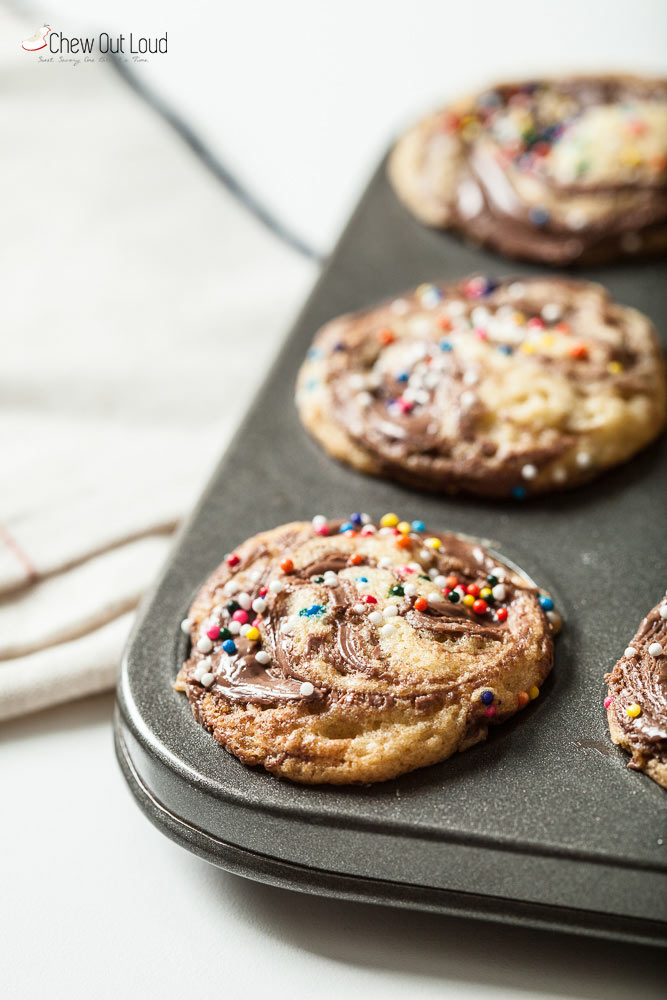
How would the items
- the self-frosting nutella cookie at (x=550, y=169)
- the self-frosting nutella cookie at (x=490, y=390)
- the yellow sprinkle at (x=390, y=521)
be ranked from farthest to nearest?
the self-frosting nutella cookie at (x=550, y=169) → the self-frosting nutella cookie at (x=490, y=390) → the yellow sprinkle at (x=390, y=521)

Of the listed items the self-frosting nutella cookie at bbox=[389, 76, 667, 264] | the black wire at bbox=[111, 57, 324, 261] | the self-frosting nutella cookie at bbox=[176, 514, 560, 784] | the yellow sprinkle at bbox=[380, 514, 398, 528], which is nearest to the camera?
the self-frosting nutella cookie at bbox=[176, 514, 560, 784]

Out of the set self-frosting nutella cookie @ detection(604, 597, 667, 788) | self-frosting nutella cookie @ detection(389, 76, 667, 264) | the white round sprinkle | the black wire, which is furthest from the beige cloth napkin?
self-frosting nutella cookie @ detection(604, 597, 667, 788)

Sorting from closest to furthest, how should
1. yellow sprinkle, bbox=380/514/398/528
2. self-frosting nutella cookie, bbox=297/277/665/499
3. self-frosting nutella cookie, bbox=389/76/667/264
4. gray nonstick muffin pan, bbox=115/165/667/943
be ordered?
gray nonstick muffin pan, bbox=115/165/667/943
yellow sprinkle, bbox=380/514/398/528
self-frosting nutella cookie, bbox=297/277/665/499
self-frosting nutella cookie, bbox=389/76/667/264

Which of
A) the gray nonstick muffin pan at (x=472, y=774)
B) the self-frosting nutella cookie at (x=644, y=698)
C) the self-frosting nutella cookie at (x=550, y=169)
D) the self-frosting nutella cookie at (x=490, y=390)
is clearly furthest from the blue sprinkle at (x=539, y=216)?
the self-frosting nutella cookie at (x=644, y=698)

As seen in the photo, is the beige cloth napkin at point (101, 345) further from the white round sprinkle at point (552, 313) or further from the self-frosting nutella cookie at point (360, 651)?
the white round sprinkle at point (552, 313)

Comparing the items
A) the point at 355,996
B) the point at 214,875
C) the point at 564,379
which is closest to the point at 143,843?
the point at 214,875

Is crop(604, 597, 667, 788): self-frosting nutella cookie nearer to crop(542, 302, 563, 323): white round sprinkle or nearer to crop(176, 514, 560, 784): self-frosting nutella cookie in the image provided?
crop(176, 514, 560, 784): self-frosting nutella cookie
